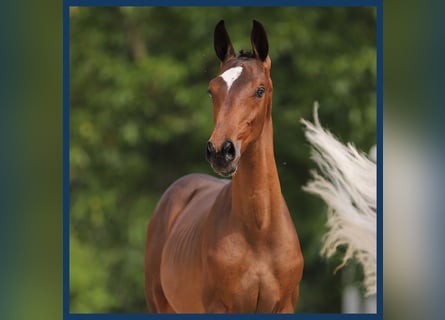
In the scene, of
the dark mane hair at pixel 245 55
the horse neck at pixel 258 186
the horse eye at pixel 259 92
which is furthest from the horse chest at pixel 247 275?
the dark mane hair at pixel 245 55

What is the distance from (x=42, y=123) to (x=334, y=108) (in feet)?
5.75

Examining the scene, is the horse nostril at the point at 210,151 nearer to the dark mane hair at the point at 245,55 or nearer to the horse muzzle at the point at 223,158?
the horse muzzle at the point at 223,158

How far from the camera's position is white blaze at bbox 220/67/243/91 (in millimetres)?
5039

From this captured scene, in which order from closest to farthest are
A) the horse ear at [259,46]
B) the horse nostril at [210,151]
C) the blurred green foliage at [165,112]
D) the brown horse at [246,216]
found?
the horse nostril at [210,151] < the brown horse at [246,216] < the horse ear at [259,46] < the blurred green foliage at [165,112]

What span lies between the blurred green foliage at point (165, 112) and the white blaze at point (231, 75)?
2.94 ft

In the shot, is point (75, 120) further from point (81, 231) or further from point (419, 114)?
point (419, 114)

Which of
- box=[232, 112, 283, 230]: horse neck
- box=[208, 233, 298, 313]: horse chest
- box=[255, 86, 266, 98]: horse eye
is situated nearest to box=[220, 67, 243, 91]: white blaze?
box=[255, 86, 266, 98]: horse eye

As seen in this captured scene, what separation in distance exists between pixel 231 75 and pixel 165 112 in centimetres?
155

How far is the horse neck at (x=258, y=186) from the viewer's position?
518 centimetres

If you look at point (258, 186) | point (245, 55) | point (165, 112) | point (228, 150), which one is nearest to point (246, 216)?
point (258, 186)

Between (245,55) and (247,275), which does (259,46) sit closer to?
(245,55)

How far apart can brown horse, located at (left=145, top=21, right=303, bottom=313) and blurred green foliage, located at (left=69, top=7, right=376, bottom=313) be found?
2.41 feet

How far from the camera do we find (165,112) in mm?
6570

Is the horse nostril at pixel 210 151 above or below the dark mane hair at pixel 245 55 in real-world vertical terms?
below
